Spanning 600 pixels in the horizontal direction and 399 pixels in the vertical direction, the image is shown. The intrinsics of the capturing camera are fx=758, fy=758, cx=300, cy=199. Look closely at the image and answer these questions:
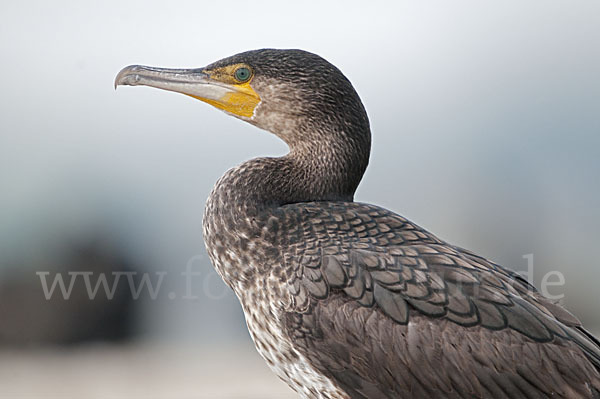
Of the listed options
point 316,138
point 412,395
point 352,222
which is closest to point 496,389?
point 412,395

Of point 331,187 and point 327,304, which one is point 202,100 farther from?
point 327,304

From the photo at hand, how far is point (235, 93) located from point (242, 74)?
0.11 m

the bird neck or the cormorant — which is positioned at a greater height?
the bird neck

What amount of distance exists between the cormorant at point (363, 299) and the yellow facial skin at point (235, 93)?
21cm

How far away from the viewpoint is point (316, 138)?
4031 mm

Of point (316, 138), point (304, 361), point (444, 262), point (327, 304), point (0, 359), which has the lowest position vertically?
point (0, 359)

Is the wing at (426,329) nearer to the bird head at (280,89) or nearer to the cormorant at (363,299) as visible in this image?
the cormorant at (363,299)

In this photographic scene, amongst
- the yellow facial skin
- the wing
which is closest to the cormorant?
the wing

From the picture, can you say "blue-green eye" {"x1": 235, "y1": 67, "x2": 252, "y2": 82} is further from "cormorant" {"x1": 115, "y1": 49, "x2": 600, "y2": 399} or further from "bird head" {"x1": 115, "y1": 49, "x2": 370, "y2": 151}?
"cormorant" {"x1": 115, "y1": 49, "x2": 600, "y2": 399}

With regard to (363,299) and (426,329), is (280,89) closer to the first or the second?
(363,299)

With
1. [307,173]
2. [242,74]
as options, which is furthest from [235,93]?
[307,173]

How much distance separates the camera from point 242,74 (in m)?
4.10

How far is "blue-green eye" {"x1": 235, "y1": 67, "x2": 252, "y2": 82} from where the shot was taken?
161 inches

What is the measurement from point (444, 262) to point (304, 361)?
2.48ft
